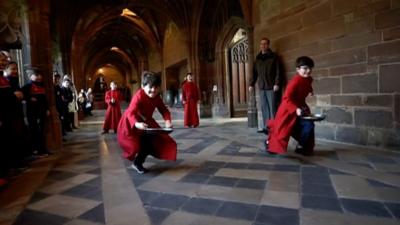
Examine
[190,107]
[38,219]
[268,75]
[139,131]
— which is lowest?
[38,219]

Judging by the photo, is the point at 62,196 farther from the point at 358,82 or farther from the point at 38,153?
the point at 358,82

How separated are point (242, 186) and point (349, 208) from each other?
36.3 inches

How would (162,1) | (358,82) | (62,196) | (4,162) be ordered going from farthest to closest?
(162,1) → (358,82) → (4,162) → (62,196)

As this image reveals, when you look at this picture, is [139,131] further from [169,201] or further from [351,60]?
[351,60]

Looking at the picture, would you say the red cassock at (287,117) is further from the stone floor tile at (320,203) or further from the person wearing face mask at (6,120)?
the person wearing face mask at (6,120)

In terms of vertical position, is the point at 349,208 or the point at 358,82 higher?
the point at 358,82

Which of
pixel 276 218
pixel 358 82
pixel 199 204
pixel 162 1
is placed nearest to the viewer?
pixel 276 218

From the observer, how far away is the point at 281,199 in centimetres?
241

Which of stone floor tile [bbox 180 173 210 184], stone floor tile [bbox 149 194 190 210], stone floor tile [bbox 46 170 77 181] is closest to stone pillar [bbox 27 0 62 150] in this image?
stone floor tile [bbox 46 170 77 181]

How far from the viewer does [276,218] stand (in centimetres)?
205

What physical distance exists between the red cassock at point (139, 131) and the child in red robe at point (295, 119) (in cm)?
133

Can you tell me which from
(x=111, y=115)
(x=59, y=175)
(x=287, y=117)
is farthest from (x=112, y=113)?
(x=287, y=117)

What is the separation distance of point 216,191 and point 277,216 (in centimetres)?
71

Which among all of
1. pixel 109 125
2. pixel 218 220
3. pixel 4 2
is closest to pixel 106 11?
pixel 109 125
